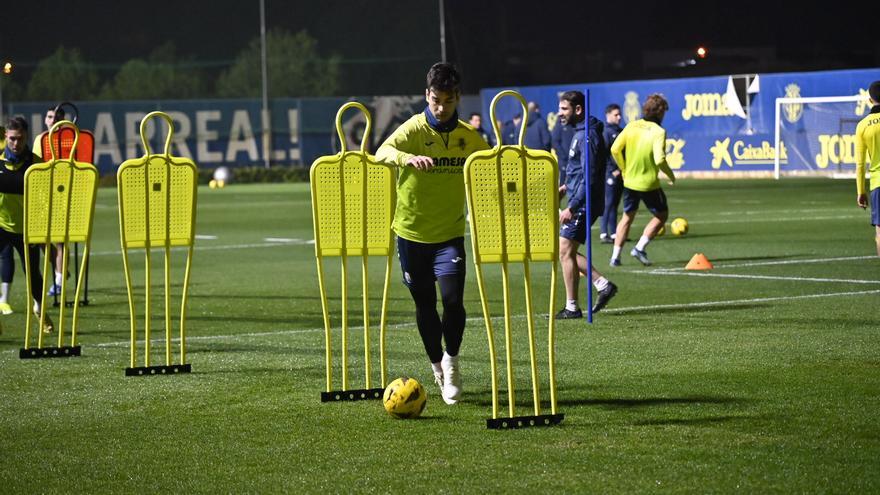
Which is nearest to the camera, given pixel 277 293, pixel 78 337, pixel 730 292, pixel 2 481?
pixel 2 481

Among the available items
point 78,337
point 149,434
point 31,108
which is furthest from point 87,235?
point 31,108

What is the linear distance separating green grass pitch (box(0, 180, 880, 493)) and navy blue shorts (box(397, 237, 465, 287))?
841 mm

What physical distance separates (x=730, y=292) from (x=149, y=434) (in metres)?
9.05

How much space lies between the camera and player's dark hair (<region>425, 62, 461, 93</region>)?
31.0 ft

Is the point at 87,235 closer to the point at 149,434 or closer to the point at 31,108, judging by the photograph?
the point at 149,434

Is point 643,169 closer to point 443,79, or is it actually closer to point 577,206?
point 577,206

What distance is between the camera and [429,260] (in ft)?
32.6

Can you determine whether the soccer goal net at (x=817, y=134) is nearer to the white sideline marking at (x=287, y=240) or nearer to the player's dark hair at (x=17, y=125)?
the white sideline marking at (x=287, y=240)

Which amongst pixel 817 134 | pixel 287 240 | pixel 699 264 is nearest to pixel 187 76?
pixel 817 134

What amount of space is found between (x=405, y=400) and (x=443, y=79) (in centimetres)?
195

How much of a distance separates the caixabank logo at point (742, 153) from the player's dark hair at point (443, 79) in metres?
33.8

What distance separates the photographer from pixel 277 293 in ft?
59.1

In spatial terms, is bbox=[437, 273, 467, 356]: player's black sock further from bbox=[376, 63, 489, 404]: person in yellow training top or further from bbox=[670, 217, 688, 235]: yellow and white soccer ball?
bbox=[670, 217, 688, 235]: yellow and white soccer ball

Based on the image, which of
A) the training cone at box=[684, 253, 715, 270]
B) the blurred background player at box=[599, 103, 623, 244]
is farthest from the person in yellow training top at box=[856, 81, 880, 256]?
the blurred background player at box=[599, 103, 623, 244]
